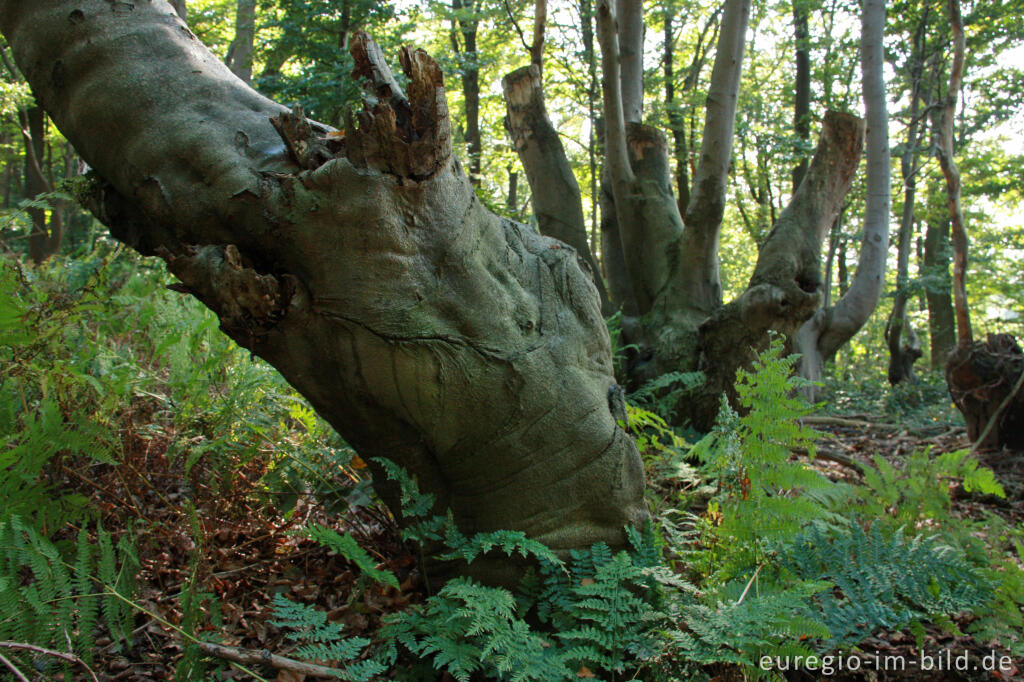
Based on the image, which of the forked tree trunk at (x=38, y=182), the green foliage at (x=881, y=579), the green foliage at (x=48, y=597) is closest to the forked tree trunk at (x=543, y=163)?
the green foliage at (x=881, y=579)

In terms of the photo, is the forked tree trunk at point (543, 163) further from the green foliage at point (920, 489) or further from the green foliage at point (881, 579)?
the green foliage at point (881, 579)

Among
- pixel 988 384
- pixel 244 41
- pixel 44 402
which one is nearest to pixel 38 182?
pixel 244 41

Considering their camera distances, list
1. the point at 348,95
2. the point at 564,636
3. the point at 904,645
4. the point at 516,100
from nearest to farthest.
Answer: the point at 564,636 < the point at 904,645 < the point at 516,100 < the point at 348,95

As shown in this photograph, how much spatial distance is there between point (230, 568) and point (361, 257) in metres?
1.47

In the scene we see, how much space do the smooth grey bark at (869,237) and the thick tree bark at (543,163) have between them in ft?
6.38

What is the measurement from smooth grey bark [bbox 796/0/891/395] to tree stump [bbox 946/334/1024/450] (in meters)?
0.97

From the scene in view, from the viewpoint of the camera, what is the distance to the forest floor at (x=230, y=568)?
84.9 inches

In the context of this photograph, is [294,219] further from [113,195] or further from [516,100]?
[516,100]

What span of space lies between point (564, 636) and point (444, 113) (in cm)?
160

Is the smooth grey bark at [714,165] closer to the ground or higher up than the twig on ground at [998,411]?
higher up

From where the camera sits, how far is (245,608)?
7.98ft

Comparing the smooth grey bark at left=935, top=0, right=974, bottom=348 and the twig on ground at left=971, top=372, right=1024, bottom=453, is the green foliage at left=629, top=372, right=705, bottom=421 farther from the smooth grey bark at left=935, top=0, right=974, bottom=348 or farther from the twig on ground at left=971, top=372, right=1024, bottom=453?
the smooth grey bark at left=935, top=0, right=974, bottom=348

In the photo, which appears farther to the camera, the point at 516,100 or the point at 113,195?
the point at 516,100

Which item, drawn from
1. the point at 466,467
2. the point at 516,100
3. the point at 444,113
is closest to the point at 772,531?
the point at 466,467
